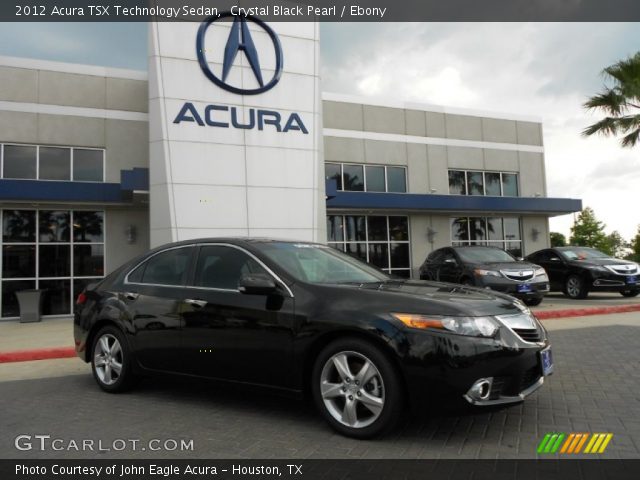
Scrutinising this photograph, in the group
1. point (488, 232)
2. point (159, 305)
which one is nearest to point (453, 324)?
point (159, 305)

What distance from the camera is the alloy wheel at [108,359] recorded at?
17.7 ft

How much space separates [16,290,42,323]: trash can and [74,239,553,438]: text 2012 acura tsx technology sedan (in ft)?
31.6

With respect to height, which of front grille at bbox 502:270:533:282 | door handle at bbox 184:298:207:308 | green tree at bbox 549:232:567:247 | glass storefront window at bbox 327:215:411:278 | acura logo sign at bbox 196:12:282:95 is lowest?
front grille at bbox 502:270:533:282

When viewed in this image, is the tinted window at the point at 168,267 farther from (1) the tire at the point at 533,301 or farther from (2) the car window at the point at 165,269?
(1) the tire at the point at 533,301

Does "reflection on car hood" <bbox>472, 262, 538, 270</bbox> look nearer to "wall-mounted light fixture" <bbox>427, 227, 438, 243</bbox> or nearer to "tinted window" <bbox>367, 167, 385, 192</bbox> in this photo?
"wall-mounted light fixture" <bbox>427, 227, 438, 243</bbox>

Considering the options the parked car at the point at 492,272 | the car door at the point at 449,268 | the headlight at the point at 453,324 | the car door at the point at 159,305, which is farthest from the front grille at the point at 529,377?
the car door at the point at 449,268

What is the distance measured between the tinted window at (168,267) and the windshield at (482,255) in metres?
8.85

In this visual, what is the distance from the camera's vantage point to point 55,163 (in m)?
15.4

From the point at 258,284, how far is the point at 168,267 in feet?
4.83

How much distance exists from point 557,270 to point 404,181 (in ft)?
22.7

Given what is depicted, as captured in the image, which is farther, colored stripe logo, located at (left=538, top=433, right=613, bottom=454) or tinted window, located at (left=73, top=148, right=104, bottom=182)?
tinted window, located at (left=73, top=148, right=104, bottom=182)

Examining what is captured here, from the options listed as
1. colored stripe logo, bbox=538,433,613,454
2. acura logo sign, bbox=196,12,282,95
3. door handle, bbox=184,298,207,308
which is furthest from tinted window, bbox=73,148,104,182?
colored stripe logo, bbox=538,433,613,454

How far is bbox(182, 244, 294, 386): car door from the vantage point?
166 inches
